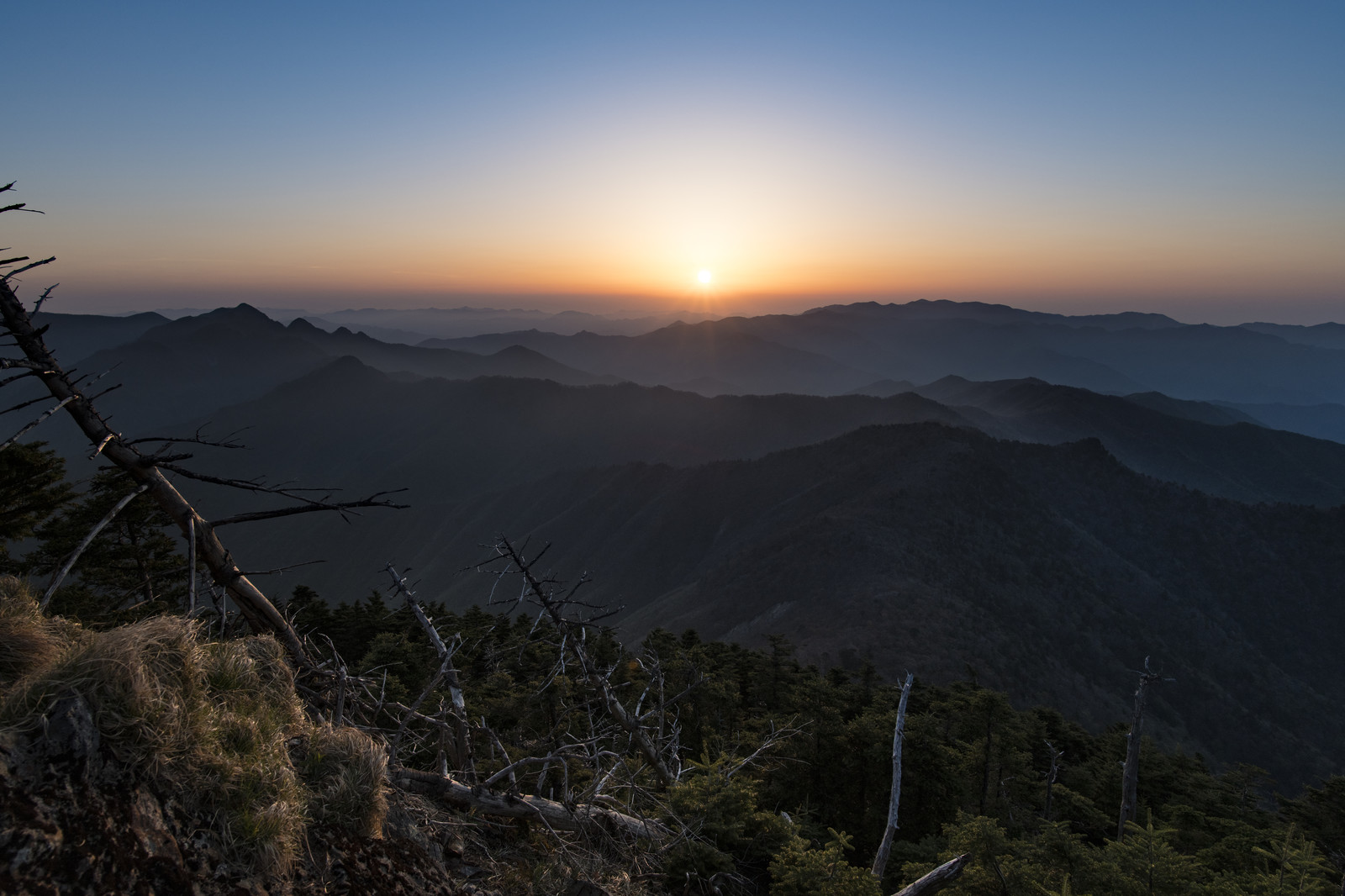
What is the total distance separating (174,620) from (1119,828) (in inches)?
819

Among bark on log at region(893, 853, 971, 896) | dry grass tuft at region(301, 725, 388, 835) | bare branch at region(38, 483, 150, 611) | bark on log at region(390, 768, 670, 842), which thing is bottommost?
bark on log at region(893, 853, 971, 896)

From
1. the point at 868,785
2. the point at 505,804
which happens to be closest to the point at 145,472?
the point at 505,804

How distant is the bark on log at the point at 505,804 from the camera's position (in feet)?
14.3

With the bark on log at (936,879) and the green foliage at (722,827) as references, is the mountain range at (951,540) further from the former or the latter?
the bark on log at (936,879)

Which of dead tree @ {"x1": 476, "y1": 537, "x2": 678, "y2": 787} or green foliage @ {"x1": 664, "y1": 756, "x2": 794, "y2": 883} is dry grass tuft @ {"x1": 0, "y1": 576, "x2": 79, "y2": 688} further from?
green foliage @ {"x1": 664, "y1": 756, "x2": 794, "y2": 883}

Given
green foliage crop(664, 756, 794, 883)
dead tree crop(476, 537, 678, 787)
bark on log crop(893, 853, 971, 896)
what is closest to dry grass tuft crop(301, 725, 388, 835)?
dead tree crop(476, 537, 678, 787)

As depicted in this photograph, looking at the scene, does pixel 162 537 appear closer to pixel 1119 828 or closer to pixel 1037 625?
pixel 1119 828

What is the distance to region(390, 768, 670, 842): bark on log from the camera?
4.34m

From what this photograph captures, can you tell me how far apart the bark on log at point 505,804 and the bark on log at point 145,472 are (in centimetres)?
117

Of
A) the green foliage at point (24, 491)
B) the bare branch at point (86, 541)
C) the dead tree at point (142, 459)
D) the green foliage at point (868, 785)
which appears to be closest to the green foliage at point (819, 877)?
the green foliage at point (868, 785)

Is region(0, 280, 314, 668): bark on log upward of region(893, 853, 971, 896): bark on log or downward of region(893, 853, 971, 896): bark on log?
upward

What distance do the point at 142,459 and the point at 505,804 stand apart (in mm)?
3232

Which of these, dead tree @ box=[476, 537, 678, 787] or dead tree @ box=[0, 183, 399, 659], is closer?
dead tree @ box=[0, 183, 399, 659]

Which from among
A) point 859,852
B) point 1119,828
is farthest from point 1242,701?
point 859,852
